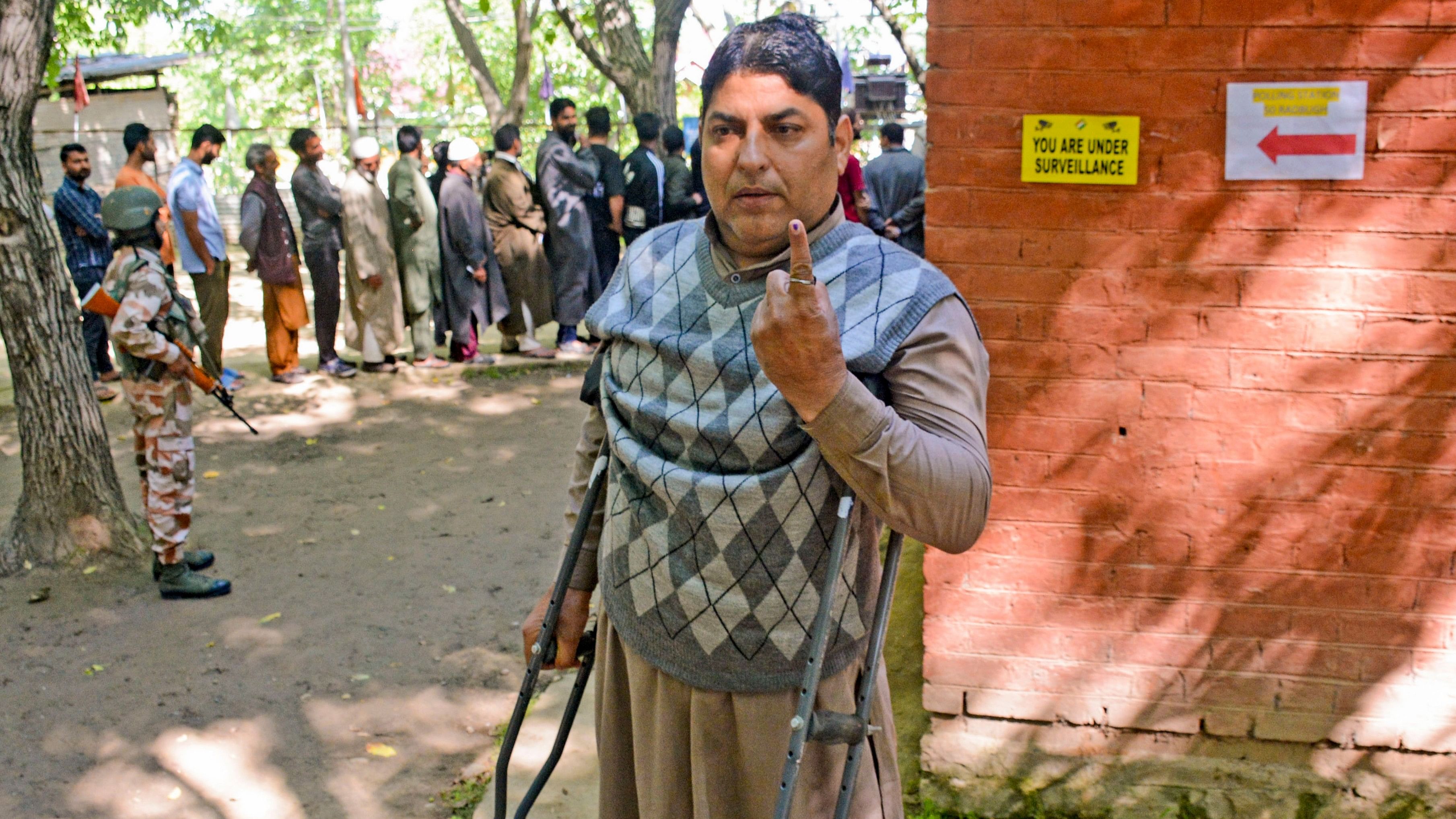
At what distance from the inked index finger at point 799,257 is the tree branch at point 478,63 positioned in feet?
63.1

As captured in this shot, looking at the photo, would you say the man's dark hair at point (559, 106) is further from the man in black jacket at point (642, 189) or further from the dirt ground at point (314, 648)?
the dirt ground at point (314, 648)

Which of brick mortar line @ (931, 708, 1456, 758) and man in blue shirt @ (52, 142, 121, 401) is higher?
man in blue shirt @ (52, 142, 121, 401)

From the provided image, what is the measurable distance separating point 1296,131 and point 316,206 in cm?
818

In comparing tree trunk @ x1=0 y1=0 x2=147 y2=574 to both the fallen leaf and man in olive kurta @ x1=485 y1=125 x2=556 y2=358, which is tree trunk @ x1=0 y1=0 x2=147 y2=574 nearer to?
the fallen leaf

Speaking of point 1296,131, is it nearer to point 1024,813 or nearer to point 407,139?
point 1024,813

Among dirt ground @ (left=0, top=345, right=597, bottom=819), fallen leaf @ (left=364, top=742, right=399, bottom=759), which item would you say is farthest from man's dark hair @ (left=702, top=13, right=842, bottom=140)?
fallen leaf @ (left=364, top=742, right=399, bottom=759)

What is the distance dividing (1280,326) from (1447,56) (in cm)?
71

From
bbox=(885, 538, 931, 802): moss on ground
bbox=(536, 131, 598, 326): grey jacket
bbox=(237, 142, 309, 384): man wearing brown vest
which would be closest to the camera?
bbox=(885, 538, 931, 802): moss on ground

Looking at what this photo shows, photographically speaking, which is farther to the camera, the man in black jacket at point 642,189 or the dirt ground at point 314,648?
the man in black jacket at point 642,189

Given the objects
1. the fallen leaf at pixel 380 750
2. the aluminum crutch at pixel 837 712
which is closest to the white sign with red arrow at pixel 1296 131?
the aluminum crutch at pixel 837 712

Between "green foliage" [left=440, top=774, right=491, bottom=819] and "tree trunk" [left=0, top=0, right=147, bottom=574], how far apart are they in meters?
2.85

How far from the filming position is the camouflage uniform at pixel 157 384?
207 inches

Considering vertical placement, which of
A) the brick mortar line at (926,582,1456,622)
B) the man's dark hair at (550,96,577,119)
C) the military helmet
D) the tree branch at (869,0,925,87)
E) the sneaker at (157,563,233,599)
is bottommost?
the sneaker at (157,563,233,599)

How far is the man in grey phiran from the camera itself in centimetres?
177
